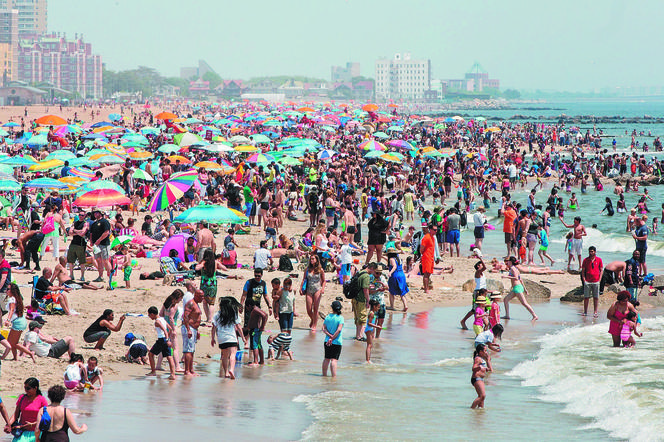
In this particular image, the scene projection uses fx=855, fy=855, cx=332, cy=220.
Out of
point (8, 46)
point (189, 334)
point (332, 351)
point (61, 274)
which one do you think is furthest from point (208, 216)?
point (8, 46)

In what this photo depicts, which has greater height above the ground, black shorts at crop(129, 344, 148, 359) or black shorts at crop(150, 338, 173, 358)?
black shorts at crop(150, 338, 173, 358)

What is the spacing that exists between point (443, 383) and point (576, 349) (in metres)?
2.86

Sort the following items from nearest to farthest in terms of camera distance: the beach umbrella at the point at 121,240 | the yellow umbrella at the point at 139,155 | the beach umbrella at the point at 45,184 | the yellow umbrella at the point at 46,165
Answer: the beach umbrella at the point at 121,240 < the beach umbrella at the point at 45,184 < the yellow umbrella at the point at 46,165 < the yellow umbrella at the point at 139,155

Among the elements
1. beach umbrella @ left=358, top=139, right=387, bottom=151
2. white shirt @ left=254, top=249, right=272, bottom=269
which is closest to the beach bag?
white shirt @ left=254, top=249, right=272, bottom=269

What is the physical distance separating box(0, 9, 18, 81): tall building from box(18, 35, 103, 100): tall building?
3.07 meters

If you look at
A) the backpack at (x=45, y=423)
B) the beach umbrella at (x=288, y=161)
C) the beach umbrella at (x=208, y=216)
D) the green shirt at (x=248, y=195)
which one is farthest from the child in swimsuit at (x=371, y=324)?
the beach umbrella at (x=288, y=161)

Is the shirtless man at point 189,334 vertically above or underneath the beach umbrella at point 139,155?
underneath

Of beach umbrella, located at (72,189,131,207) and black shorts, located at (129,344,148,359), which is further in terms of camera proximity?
beach umbrella, located at (72,189,131,207)

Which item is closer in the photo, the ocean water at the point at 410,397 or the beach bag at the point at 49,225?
the ocean water at the point at 410,397

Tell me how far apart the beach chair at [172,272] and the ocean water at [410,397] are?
114 inches

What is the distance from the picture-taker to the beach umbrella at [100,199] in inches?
671

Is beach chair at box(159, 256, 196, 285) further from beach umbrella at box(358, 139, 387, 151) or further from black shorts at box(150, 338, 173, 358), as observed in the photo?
beach umbrella at box(358, 139, 387, 151)

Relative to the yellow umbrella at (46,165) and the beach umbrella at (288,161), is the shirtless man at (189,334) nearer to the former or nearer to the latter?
the yellow umbrella at (46,165)

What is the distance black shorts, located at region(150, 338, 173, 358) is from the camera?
9.71 meters
